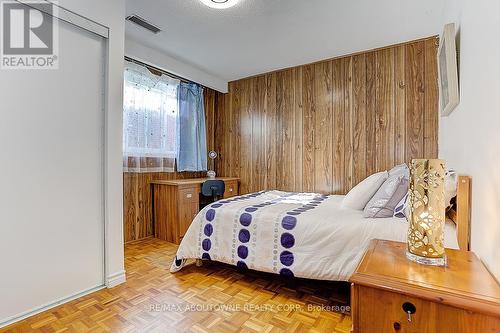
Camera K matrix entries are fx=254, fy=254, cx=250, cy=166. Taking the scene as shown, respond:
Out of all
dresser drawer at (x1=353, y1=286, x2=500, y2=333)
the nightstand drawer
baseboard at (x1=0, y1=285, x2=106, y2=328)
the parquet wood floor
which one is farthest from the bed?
the nightstand drawer

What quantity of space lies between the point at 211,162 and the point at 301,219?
109 inches

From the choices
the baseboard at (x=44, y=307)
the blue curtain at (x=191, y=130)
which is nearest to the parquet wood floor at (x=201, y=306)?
the baseboard at (x=44, y=307)

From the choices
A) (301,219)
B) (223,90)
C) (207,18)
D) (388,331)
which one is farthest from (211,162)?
(388,331)

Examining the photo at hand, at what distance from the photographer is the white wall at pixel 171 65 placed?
294 cm

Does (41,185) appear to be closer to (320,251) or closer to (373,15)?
(320,251)

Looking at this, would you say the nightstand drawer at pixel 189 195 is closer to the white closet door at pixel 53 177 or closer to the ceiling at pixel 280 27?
the white closet door at pixel 53 177

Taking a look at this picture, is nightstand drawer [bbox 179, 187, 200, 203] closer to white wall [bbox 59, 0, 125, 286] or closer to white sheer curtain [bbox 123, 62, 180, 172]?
white sheer curtain [bbox 123, 62, 180, 172]

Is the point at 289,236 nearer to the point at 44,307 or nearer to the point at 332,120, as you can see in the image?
the point at 44,307

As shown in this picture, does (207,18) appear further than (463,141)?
Yes

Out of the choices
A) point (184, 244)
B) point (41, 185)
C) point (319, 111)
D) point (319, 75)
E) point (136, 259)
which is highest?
point (319, 75)

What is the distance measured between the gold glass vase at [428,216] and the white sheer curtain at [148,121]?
302cm

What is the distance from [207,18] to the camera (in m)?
2.45

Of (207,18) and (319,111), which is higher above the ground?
(207,18)

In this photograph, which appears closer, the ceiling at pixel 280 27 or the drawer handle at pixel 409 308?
the drawer handle at pixel 409 308
